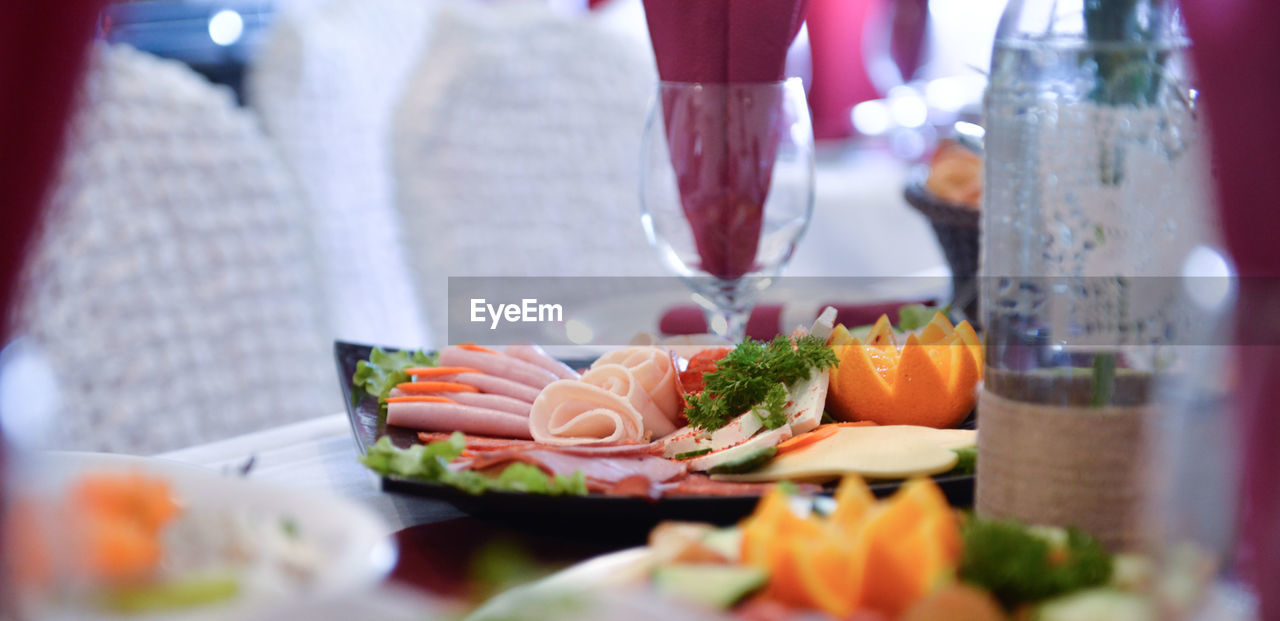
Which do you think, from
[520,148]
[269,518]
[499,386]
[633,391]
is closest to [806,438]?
[633,391]

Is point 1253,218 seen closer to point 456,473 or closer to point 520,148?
point 456,473

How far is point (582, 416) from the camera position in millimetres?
797

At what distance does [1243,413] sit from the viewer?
431 mm

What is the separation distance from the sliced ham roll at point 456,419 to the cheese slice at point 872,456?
18 centimetres

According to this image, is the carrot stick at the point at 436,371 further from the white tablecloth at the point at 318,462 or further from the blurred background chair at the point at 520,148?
the blurred background chair at the point at 520,148

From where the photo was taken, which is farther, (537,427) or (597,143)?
(597,143)

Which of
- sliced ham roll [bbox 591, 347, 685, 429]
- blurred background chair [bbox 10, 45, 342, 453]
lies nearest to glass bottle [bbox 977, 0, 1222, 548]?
sliced ham roll [bbox 591, 347, 685, 429]

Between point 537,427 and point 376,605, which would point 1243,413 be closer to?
point 376,605

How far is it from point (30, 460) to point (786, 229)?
65cm

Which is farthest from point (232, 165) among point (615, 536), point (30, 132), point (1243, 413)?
point (1243, 413)

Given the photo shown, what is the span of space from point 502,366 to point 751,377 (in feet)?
0.67

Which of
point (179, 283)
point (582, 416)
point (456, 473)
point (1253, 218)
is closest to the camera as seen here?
point (1253, 218)

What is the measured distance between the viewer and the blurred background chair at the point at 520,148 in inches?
80.2

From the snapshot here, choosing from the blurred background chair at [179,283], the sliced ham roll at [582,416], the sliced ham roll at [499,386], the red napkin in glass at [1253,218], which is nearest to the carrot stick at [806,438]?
the sliced ham roll at [582,416]
